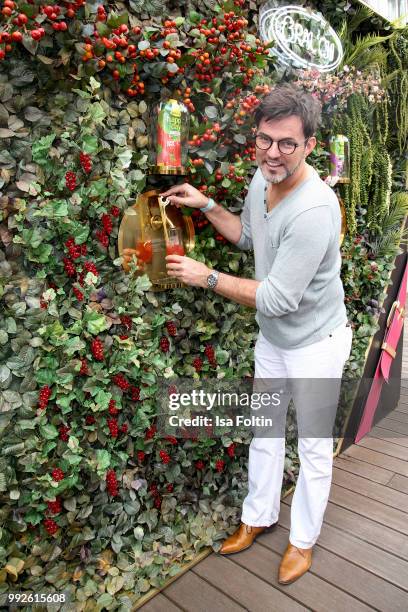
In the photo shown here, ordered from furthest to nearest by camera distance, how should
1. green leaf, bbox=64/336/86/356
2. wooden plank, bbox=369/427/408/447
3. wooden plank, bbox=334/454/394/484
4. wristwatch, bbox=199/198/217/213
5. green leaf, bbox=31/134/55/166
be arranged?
1. wooden plank, bbox=369/427/408/447
2. wooden plank, bbox=334/454/394/484
3. wristwatch, bbox=199/198/217/213
4. green leaf, bbox=64/336/86/356
5. green leaf, bbox=31/134/55/166

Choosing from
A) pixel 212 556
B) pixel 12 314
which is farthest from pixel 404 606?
pixel 12 314

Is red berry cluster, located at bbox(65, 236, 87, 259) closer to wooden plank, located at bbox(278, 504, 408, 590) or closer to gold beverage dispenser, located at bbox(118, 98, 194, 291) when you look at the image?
gold beverage dispenser, located at bbox(118, 98, 194, 291)

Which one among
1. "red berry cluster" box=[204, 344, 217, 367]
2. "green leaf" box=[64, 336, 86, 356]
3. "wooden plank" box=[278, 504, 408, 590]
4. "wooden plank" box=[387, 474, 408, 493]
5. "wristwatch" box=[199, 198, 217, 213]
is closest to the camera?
"green leaf" box=[64, 336, 86, 356]

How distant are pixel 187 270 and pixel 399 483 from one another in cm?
180

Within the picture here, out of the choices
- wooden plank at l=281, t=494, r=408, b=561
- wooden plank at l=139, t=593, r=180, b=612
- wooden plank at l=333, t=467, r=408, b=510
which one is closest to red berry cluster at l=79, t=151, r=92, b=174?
A: wooden plank at l=139, t=593, r=180, b=612

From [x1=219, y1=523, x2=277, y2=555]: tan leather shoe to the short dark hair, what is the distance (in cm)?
167

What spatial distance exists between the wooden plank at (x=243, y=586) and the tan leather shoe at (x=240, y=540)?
4cm

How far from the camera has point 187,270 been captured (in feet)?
6.15

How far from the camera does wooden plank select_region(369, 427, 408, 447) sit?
10.6 ft

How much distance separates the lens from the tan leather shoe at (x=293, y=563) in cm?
208

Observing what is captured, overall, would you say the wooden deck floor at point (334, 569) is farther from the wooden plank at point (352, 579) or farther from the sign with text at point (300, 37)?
the sign with text at point (300, 37)

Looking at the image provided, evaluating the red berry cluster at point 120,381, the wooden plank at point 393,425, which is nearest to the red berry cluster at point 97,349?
the red berry cluster at point 120,381

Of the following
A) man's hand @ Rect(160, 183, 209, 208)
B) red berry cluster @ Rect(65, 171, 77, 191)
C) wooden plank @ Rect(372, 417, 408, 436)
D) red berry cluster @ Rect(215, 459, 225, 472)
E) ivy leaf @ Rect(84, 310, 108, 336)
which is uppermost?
red berry cluster @ Rect(65, 171, 77, 191)

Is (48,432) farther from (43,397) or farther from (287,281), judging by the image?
(287,281)
